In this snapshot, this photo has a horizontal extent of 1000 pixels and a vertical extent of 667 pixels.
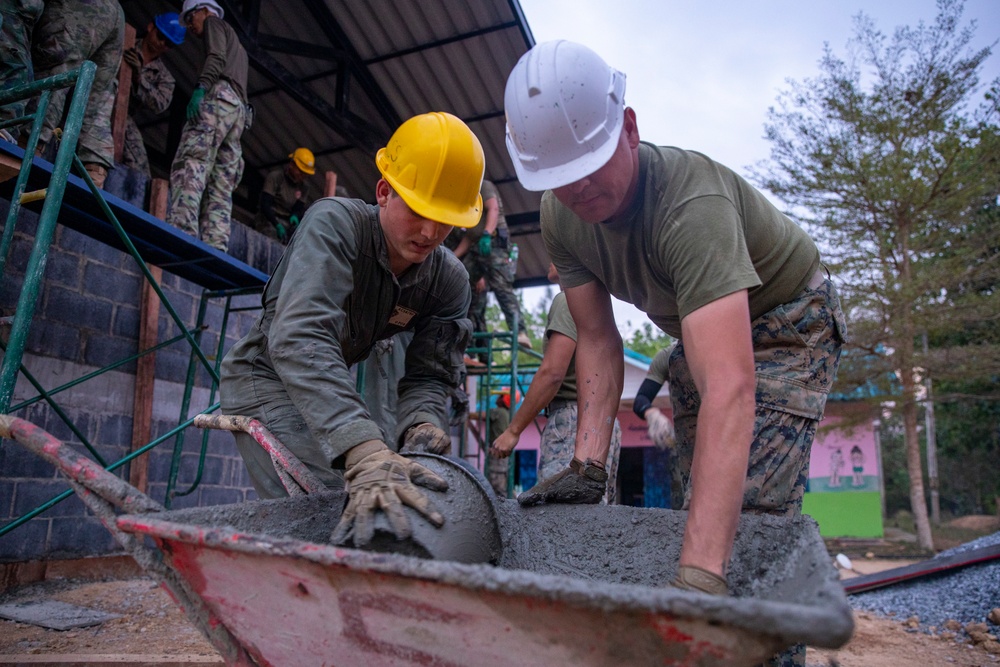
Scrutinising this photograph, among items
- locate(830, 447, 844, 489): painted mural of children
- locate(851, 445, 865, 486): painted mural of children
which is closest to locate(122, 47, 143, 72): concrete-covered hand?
locate(830, 447, 844, 489): painted mural of children

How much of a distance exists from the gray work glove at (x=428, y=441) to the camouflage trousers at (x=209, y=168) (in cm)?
285

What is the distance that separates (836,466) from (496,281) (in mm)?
9052

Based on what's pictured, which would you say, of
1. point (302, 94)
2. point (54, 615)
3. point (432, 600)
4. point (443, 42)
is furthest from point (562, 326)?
point (302, 94)

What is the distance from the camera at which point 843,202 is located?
11.7 meters

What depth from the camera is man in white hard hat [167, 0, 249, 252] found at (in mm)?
4555

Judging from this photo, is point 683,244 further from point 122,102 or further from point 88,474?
point 122,102

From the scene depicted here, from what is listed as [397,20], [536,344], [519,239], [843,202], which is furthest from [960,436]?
[397,20]

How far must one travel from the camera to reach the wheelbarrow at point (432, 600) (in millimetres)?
853

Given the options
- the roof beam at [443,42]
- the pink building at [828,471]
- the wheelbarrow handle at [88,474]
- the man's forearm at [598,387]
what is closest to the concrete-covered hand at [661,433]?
the man's forearm at [598,387]

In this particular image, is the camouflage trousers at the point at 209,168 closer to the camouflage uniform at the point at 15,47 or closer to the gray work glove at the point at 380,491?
the camouflage uniform at the point at 15,47

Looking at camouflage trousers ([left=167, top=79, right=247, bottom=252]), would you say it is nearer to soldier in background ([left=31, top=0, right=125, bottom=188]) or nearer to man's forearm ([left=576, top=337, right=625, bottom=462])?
soldier in background ([left=31, top=0, right=125, bottom=188])

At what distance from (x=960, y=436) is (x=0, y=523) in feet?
77.5

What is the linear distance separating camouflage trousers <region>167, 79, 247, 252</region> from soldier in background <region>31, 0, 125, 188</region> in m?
0.55

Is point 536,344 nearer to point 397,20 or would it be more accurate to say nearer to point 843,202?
point 843,202
